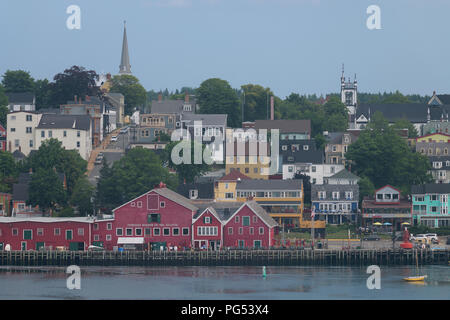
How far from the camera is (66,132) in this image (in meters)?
143

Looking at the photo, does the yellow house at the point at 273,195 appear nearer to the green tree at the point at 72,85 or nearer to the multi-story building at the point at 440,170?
the multi-story building at the point at 440,170

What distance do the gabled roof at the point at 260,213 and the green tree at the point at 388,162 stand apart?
21050mm

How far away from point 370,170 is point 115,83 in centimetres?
6118

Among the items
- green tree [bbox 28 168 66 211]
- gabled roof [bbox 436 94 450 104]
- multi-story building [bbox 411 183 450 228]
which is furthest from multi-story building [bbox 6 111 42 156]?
gabled roof [bbox 436 94 450 104]

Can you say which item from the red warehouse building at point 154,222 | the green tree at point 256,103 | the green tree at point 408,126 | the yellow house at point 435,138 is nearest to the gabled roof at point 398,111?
the green tree at point 408,126

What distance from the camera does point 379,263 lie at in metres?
110

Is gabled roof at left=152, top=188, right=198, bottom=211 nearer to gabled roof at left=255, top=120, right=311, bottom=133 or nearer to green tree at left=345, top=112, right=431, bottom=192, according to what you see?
green tree at left=345, top=112, right=431, bottom=192

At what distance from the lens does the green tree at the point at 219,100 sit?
16675 cm

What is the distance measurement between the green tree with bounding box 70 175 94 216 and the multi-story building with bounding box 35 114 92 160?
636 inches

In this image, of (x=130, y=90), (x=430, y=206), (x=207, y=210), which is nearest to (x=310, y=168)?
(x=430, y=206)

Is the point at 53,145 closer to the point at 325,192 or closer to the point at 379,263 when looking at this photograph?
the point at 325,192

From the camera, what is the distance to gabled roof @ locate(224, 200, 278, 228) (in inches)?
4419
